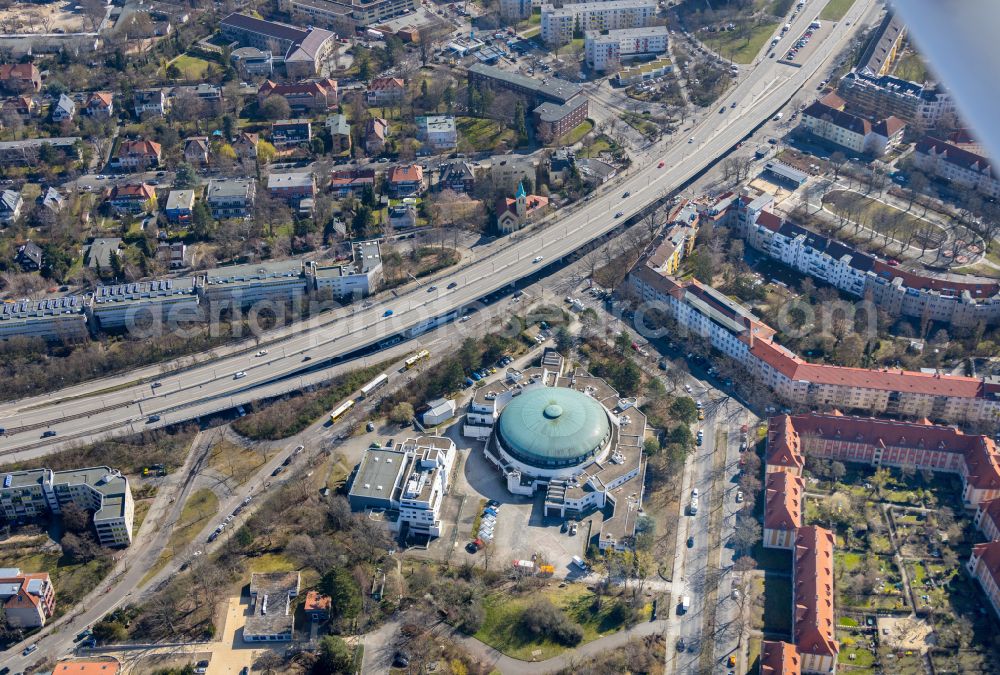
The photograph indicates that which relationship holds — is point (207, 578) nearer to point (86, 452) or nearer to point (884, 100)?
point (86, 452)

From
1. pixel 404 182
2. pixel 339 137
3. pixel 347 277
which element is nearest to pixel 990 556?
pixel 347 277

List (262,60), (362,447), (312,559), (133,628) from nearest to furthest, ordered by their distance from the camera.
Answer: (133,628), (312,559), (362,447), (262,60)

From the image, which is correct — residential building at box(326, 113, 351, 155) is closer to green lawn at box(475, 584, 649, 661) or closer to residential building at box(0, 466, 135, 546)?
residential building at box(0, 466, 135, 546)

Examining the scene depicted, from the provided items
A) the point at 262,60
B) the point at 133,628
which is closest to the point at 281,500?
the point at 133,628

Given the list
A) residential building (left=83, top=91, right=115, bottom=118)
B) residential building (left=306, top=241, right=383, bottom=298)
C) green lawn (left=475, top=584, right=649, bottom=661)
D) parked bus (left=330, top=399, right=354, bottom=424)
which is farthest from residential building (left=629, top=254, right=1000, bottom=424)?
residential building (left=83, top=91, right=115, bottom=118)

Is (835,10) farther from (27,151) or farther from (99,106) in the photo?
(27,151)

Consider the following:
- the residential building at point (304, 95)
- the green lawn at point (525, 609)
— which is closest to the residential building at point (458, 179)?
the residential building at point (304, 95)
